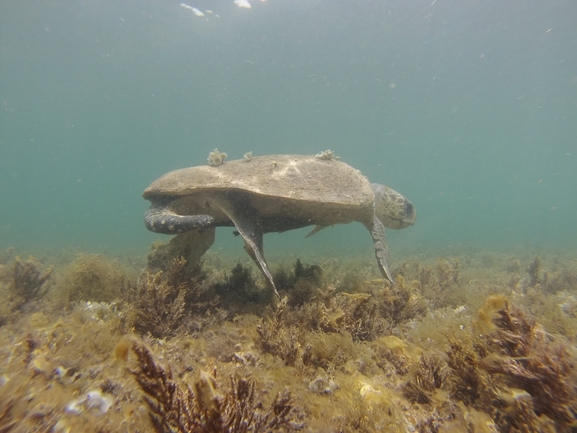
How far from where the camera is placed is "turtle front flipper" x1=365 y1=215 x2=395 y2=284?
16.8 ft

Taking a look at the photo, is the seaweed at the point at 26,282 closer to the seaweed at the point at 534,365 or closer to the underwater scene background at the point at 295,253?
the underwater scene background at the point at 295,253

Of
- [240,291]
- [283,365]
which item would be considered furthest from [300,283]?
[283,365]

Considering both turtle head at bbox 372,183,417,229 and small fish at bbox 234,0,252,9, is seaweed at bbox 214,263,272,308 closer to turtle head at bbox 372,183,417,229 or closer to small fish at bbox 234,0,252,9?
turtle head at bbox 372,183,417,229

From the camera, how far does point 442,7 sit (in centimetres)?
2222

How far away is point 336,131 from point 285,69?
1013 inches

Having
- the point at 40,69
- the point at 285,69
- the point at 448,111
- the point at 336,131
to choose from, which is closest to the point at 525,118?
the point at 448,111

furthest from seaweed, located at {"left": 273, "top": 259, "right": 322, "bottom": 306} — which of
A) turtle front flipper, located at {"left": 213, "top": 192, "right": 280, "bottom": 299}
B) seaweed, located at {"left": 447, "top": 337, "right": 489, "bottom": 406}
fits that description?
seaweed, located at {"left": 447, "top": 337, "right": 489, "bottom": 406}

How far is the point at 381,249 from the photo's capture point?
5.48m

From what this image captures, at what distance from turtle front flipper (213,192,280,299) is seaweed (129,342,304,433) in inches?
103

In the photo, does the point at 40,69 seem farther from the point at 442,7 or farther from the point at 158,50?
the point at 442,7

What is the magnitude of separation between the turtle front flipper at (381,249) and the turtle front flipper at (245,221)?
2.50 meters

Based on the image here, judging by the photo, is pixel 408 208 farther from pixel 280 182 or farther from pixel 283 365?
pixel 283 365

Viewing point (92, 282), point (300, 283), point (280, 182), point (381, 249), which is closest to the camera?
point (280, 182)

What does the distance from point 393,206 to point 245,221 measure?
4.18 meters
